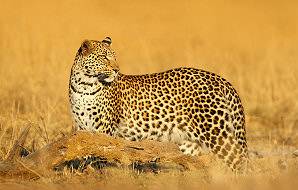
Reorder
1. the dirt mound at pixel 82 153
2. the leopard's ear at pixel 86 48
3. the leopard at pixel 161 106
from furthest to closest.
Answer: the leopard's ear at pixel 86 48
the leopard at pixel 161 106
the dirt mound at pixel 82 153

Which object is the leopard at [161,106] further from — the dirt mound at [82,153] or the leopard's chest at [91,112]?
the dirt mound at [82,153]

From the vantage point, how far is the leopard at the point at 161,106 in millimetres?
12328

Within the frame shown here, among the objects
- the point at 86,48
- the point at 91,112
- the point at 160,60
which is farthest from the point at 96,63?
the point at 160,60

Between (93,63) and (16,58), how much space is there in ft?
27.1

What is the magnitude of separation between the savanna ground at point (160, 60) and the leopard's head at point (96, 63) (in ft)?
3.27

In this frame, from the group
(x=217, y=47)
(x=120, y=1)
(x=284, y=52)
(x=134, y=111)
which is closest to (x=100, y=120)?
(x=134, y=111)

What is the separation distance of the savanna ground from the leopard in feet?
1.94

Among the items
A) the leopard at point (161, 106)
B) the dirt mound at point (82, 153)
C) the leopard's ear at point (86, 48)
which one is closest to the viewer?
the dirt mound at point (82, 153)

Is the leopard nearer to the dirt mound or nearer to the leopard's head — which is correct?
the leopard's head

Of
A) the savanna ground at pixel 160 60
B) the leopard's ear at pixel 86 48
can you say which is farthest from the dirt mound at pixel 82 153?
the leopard's ear at pixel 86 48

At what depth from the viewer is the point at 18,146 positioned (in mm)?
11008

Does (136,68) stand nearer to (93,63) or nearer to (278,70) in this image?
(278,70)

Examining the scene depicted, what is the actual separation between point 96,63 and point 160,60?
10092 millimetres

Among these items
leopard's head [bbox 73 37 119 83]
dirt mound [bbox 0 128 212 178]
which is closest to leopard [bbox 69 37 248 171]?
leopard's head [bbox 73 37 119 83]
